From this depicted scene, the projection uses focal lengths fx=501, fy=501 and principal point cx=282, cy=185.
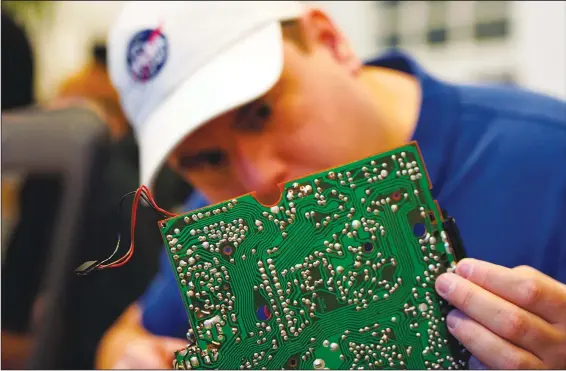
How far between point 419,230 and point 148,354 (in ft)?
1.21

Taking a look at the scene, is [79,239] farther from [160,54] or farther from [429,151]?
[429,151]

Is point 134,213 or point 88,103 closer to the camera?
point 134,213

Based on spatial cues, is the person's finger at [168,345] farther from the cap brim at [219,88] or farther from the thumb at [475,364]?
the thumb at [475,364]

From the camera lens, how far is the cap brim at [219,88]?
1.69 feet

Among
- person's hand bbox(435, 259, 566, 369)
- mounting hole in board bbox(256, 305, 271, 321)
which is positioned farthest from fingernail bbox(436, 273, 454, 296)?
mounting hole in board bbox(256, 305, 271, 321)

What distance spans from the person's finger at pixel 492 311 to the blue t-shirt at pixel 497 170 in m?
0.06

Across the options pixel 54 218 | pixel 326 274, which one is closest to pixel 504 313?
pixel 326 274

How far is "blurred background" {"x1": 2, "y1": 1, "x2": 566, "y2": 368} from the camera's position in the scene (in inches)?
23.5

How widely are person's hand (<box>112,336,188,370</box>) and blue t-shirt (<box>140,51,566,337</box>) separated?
0.9 inches

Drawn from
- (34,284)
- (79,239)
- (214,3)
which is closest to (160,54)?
(214,3)

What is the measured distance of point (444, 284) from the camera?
391 millimetres

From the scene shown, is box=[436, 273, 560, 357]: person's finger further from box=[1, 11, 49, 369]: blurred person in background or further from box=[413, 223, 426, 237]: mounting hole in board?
box=[1, 11, 49, 369]: blurred person in background

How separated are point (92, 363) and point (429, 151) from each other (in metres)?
0.48

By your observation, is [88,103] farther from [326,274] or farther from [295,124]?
[326,274]
